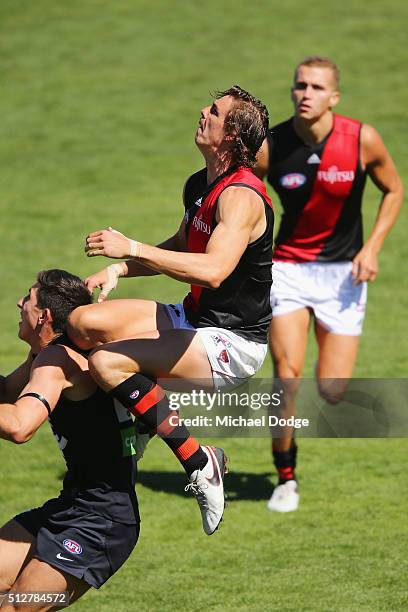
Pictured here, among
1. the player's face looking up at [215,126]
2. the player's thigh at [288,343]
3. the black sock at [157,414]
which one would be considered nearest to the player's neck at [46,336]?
the black sock at [157,414]

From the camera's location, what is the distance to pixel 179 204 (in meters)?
17.5

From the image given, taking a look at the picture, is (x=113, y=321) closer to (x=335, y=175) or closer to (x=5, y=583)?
(x=5, y=583)

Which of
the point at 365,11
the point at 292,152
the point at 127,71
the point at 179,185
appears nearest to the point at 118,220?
the point at 179,185

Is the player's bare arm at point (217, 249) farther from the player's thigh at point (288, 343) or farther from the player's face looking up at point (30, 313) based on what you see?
the player's thigh at point (288, 343)

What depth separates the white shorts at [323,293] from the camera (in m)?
9.70

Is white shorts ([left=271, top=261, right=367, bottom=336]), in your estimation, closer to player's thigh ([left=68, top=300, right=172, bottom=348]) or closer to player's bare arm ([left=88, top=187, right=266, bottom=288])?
player's thigh ([left=68, top=300, right=172, bottom=348])

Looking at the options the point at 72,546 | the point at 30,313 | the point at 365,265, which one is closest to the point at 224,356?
the point at 30,313

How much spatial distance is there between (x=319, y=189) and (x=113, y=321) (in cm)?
372

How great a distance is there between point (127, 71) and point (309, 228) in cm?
1297

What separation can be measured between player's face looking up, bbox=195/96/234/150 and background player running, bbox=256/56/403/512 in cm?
313

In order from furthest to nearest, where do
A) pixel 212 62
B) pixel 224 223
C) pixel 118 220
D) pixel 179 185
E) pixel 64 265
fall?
pixel 212 62, pixel 179 185, pixel 118 220, pixel 64 265, pixel 224 223

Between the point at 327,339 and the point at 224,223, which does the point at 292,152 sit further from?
the point at 224,223

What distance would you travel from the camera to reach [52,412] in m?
6.36

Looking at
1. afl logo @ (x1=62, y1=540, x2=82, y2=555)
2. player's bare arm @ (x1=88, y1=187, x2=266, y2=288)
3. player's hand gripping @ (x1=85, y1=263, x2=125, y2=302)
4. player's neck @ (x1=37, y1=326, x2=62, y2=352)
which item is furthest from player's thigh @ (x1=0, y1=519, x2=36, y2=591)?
player's bare arm @ (x1=88, y1=187, x2=266, y2=288)
